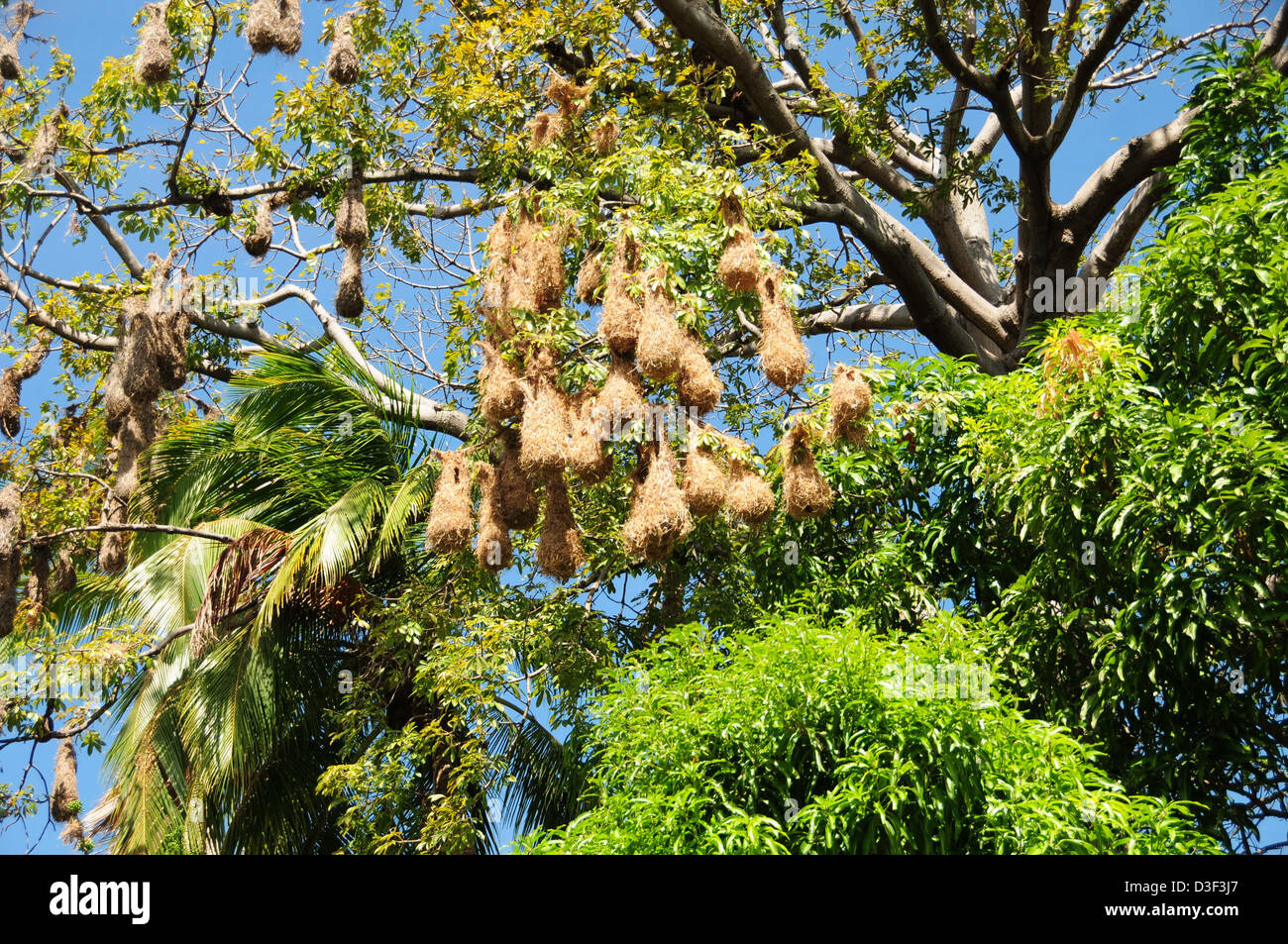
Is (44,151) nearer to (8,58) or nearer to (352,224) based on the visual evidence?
(8,58)

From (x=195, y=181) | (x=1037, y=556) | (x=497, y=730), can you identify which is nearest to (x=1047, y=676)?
(x=1037, y=556)

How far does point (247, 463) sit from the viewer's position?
11.4 metres

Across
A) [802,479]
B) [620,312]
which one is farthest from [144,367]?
[802,479]

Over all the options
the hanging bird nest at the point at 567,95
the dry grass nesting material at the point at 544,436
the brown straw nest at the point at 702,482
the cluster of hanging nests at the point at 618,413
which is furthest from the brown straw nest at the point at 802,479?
the hanging bird nest at the point at 567,95

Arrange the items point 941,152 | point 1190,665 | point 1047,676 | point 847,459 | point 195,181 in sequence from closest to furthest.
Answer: point 1190,665 → point 1047,676 → point 847,459 → point 195,181 → point 941,152

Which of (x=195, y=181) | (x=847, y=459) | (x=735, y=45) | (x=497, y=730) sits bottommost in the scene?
(x=497, y=730)

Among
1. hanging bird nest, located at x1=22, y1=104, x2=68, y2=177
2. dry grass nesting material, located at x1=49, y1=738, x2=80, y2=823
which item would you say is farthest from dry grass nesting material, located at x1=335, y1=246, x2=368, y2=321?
dry grass nesting material, located at x1=49, y1=738, x2=80, y2=823

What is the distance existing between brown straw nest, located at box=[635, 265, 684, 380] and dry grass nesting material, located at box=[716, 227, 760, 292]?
0.55 m

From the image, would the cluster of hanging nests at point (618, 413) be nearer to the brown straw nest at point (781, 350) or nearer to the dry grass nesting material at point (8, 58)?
the brown straw nest at point (781, 350)

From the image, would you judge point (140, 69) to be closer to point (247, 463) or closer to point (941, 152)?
point (247, 463)

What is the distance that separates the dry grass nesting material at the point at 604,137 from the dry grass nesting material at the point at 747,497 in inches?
123

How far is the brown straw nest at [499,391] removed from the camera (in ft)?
27.1

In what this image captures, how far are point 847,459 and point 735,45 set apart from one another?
4.29 meters

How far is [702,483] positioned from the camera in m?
7.59
